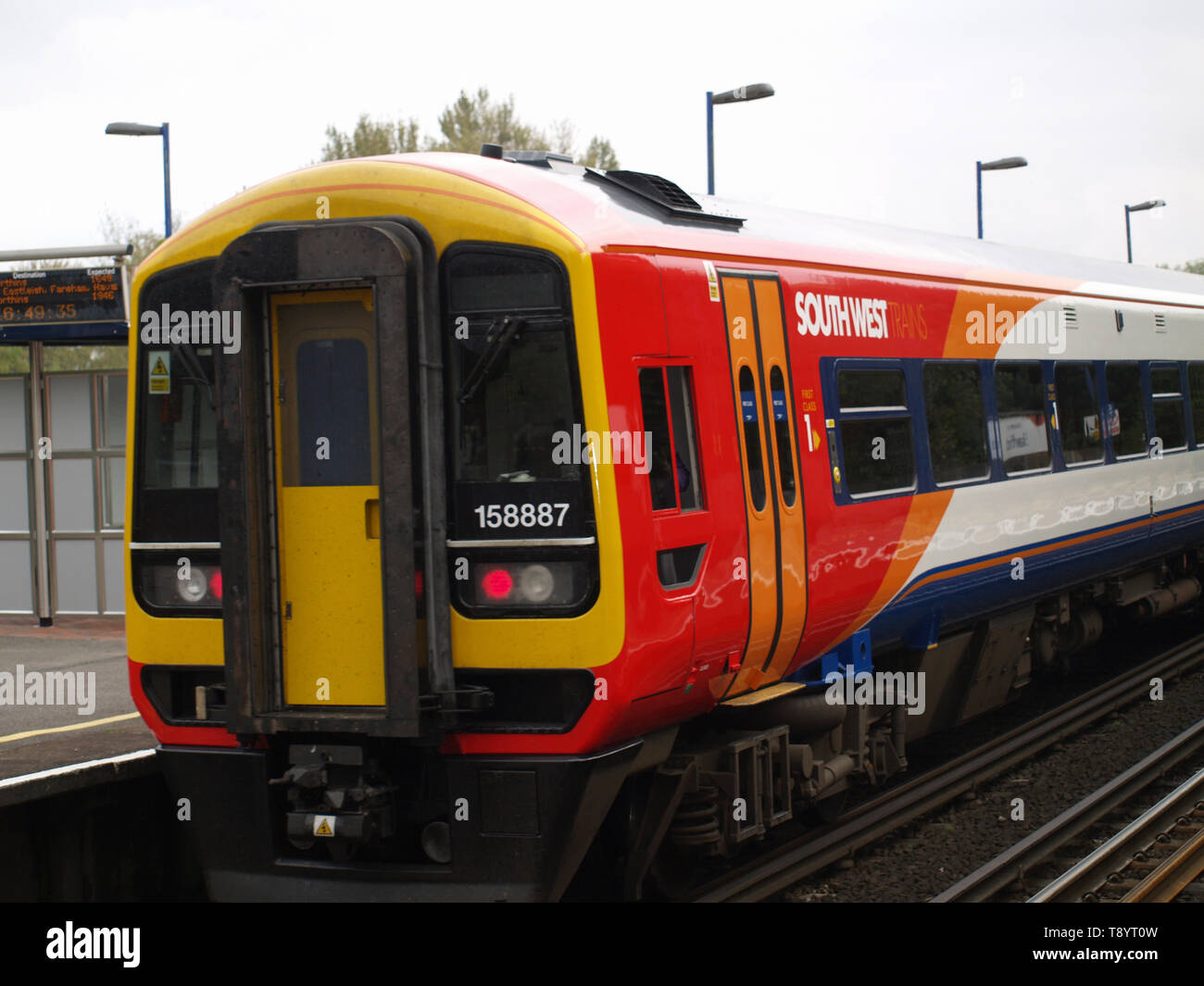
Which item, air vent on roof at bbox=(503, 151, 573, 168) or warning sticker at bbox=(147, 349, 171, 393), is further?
air vent on roof at bbox=(503, 151, 573, 168)

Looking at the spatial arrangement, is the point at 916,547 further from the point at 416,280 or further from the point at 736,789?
the point at 416,280

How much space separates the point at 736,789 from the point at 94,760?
10.3ft

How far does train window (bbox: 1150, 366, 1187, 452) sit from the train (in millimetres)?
6002

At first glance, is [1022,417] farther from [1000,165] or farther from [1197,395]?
[1000,165]

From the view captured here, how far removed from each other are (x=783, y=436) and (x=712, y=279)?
88 centimetres

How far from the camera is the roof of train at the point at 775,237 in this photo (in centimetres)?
593

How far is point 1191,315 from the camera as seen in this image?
44.1 feet

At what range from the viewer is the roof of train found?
5934 mm

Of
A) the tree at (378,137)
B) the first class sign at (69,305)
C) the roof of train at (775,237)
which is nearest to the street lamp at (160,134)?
the first class sign at (69,305)

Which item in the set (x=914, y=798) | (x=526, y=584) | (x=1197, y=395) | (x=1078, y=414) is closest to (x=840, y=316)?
(x=526, y=584)

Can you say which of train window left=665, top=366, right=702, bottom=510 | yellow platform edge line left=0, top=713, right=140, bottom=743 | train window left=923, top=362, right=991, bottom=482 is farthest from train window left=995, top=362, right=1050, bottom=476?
yellow platform edge line left=0, top=713, right=140, bottom=743

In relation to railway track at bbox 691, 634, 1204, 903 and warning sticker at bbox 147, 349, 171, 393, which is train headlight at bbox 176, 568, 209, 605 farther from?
railway track at bbox 691, 634, 1204, 903

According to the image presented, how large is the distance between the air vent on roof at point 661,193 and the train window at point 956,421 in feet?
6.94
